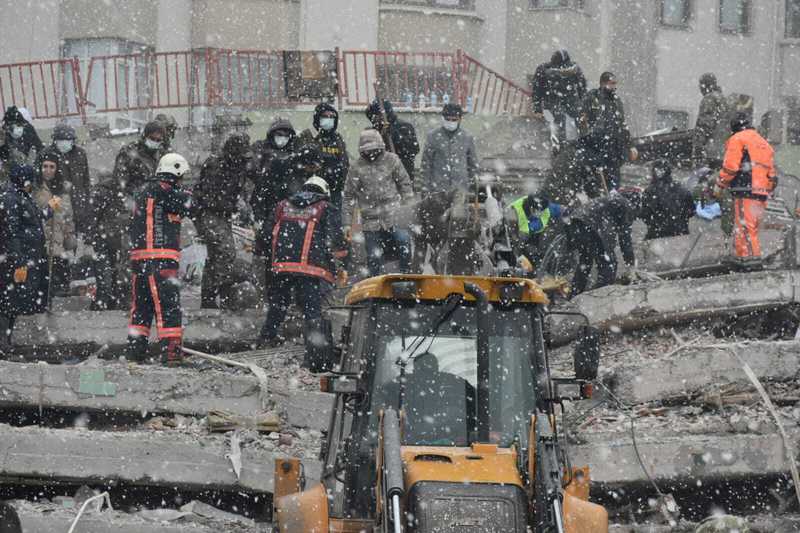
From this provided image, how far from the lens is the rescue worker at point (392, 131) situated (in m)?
14.6

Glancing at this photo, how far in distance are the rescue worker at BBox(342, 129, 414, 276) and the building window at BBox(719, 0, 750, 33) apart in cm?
1756

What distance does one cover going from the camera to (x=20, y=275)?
12859 millimetres

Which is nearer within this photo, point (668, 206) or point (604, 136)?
point (604, 136)

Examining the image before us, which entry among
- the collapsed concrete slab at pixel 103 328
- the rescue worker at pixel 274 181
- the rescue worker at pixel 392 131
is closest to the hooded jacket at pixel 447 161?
the rescue worker at pixel 392 131

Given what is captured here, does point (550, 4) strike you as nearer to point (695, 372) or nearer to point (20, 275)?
point (20, 275)

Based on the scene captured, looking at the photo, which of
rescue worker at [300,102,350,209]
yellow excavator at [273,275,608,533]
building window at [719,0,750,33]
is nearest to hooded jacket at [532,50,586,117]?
rescue worker at [300,102,350,209]

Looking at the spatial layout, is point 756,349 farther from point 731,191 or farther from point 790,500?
point 731,191

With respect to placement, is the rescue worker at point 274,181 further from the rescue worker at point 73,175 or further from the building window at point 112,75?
the building window at point 112,75

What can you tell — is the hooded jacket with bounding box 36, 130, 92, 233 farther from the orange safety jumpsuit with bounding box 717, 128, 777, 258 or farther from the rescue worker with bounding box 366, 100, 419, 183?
the orange safety jumpsuit with bounding box 717, 128, 777, 258

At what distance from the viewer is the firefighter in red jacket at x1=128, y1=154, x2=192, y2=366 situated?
11.9 metres

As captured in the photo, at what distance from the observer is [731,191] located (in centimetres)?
1391

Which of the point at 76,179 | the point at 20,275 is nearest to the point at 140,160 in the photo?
the point at 76,179

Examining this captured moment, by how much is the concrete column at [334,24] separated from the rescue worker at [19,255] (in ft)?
37.8

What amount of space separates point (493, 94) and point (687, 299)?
365 inches
